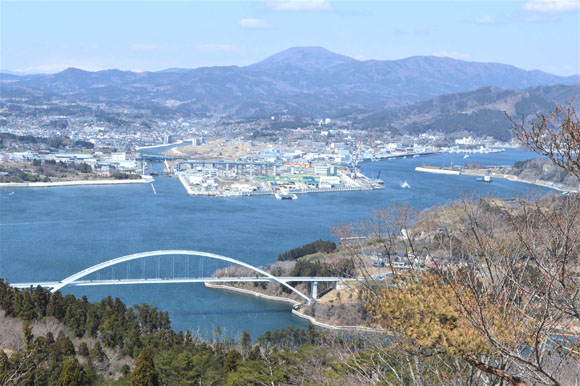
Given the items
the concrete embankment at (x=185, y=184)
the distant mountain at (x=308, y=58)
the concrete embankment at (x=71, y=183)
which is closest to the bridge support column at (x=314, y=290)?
the concrete embankment at (x=185, y=184)

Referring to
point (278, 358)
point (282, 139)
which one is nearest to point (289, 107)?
point (282, 139)

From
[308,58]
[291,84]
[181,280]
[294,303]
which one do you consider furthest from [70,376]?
[308,58]

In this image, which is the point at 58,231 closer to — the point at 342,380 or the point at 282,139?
the point at 342,380

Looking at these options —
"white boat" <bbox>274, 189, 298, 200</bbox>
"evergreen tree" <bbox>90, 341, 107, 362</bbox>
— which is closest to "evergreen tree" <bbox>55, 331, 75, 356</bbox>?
"evergreen tree" <bbox>90, 341, 107, 362</bbox>

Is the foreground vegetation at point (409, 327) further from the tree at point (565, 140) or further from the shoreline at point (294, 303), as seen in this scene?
the shoreline at point (294, 303)

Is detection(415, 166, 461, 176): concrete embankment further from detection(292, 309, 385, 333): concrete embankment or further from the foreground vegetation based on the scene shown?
detection(292, 309, 385, 333): concrete embankment

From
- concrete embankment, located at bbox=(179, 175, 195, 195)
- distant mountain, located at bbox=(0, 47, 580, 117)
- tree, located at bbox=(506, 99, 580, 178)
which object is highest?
distant mountain, located at bbox=(0, 47, 580, 117)

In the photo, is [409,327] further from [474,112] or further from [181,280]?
[474,112]
